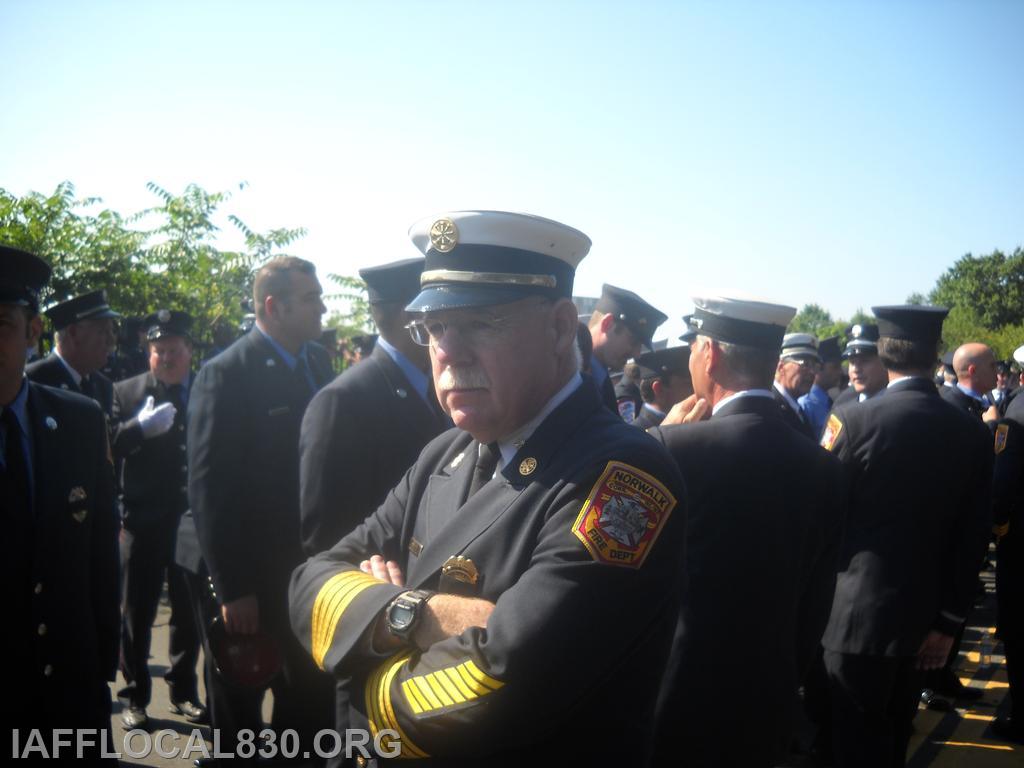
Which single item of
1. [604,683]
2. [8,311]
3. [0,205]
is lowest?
[604,683]

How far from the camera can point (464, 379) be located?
2.06 m

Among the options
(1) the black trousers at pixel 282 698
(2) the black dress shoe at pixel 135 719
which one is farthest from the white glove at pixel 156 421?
(2) the black dress shoe at pixel 135 719

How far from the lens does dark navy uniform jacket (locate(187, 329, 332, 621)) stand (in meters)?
3.96

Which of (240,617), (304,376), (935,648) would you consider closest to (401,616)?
(240,617)

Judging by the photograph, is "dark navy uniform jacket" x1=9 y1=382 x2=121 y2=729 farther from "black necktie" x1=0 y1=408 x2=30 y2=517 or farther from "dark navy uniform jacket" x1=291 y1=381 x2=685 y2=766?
"dark navy uniform jacket" x1=291 y1=381 x2=685 y2=766

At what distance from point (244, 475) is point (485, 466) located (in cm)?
225

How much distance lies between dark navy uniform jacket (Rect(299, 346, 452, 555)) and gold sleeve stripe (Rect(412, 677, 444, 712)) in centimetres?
149

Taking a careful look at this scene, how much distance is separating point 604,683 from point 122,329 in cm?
859

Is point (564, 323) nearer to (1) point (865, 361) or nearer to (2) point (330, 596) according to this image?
(2) point (330, 596)

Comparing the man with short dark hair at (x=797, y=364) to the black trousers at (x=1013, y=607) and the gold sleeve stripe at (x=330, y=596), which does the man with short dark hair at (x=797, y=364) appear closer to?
the black trousers at (x=1013, y=607)

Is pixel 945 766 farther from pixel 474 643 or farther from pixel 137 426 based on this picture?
pixel 137 426

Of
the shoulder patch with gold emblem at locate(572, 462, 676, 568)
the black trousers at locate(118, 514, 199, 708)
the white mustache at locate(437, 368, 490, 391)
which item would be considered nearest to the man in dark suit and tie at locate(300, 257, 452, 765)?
the white mustache at locate(437, 368, 490, 391)

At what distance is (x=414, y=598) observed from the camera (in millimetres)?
1911

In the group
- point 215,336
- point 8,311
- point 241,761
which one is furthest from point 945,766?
point 215,336
